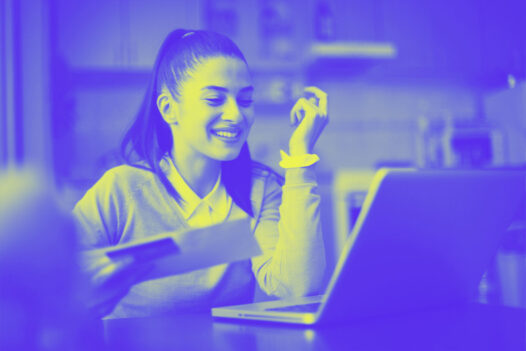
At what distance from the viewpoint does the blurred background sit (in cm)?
245

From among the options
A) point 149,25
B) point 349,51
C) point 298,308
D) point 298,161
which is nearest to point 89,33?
point 149,25

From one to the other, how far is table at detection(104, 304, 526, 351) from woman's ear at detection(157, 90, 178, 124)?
0.72 m

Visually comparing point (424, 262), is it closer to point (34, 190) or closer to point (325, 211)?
point (34, 190)

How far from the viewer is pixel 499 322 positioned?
81cm

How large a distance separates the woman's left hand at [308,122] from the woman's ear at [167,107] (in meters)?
0.30

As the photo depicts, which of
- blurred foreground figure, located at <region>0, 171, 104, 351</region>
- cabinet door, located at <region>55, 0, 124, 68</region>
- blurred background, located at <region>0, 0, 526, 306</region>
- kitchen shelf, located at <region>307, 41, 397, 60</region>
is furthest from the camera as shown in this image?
kitchen shelf, located at <region>307, 41, 397, 60</region>

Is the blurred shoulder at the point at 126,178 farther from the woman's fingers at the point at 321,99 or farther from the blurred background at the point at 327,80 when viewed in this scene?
the blurred background at the point at 327,80

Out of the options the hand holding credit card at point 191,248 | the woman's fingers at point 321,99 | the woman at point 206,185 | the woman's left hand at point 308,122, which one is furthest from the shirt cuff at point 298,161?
the hand holding credit card at point 191,248

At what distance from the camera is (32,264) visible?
0.59 m

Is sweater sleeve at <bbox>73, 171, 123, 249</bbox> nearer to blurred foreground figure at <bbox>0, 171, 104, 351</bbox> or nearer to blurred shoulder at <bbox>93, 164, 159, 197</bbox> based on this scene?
blurred shoulder at <bbox>93, 164, 159, 197</bbox>

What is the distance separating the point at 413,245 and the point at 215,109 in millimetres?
817

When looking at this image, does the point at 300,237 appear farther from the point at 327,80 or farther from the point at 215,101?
the point at 327,80

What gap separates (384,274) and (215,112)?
82 cm

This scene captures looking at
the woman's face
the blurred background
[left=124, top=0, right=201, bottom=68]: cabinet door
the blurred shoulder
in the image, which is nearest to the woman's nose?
the woman's face
